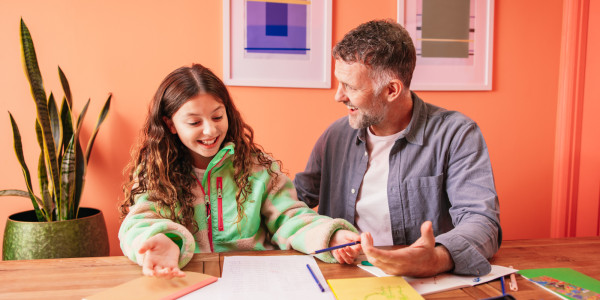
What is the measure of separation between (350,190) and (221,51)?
3.86 ft

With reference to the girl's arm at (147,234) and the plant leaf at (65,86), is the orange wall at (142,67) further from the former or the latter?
the girl's arm at (147,234)

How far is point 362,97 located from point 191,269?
0.85m

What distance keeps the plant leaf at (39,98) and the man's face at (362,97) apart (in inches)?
56.8

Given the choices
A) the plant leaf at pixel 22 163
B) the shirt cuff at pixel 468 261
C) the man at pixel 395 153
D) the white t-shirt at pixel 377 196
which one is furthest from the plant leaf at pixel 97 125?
the shirt cuff at pixel 468 261

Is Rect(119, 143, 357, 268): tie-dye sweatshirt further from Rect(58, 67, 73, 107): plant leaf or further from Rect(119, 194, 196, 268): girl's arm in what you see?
Rect(58, 67, 73, 107): plant leaf

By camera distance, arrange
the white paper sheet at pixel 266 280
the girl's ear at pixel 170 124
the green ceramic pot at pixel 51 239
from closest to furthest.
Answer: the white paper sheet at pixel 266 280
the girl's ear at pixel 170 124
the green ceramic pot at pixel 51 239

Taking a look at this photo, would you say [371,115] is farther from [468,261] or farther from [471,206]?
[468,261]

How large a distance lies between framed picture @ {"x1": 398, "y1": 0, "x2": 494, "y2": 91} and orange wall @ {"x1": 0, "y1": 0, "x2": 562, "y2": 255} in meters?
0.08

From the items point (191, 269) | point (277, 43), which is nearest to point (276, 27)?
point (277, 43)

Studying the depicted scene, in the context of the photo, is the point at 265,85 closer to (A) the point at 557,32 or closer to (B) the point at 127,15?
(B) the point at 127,15

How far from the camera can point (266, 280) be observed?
3.08ft

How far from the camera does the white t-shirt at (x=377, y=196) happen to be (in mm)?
1557

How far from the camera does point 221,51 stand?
2.34 metres

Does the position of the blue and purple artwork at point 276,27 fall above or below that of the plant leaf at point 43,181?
above
